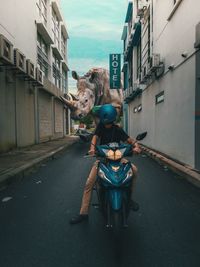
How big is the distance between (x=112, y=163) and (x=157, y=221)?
5.00 ft

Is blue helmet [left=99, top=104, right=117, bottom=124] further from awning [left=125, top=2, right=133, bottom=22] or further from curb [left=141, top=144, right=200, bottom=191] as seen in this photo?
awning [left=125, top=2, right=133, bottom=22]

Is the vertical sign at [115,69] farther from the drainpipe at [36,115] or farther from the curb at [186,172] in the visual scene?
the curb at [186,172]

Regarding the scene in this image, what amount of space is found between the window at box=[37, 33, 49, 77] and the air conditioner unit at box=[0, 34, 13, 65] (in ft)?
36.3

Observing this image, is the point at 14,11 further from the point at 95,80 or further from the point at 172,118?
the point at 95,80

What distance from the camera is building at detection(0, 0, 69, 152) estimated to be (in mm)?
14164

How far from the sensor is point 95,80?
46844 millimetres

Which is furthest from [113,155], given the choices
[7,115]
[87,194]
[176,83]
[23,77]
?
[23,77]

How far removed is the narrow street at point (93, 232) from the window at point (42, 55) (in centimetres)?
1921

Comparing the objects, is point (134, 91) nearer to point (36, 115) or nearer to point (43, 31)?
point (36, 115)

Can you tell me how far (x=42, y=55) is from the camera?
84.2 ft

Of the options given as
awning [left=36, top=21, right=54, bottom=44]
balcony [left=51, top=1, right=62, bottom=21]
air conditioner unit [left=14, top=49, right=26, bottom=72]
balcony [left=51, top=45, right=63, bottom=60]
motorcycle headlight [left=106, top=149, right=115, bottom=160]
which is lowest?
motorcycle headlight [left=106, top=149, right=115, bottom=160]

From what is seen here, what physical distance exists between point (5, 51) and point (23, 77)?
205 inches

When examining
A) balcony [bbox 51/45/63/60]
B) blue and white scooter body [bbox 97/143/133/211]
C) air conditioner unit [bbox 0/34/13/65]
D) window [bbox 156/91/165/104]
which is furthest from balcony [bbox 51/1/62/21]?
blue and white scooter body [bbox 97/143/133/211]

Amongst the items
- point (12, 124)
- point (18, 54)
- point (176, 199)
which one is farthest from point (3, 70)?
point (176, 199)
